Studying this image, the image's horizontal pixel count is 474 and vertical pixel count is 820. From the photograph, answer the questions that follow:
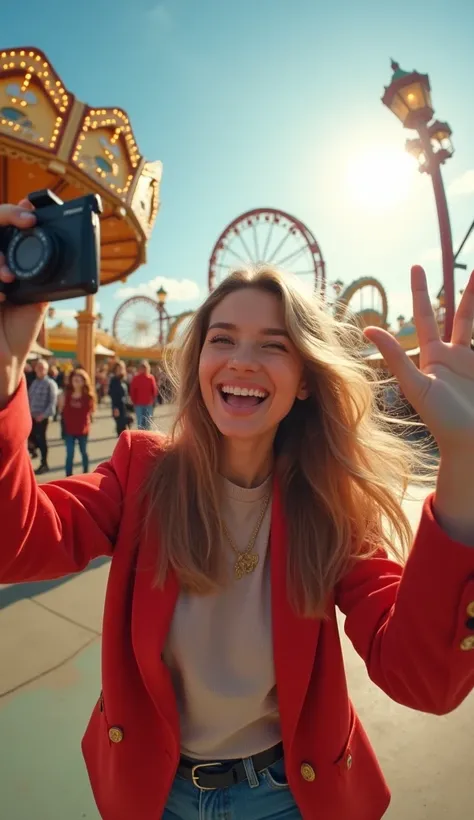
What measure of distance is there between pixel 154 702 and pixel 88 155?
6.65 meters

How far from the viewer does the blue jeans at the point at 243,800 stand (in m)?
1.02

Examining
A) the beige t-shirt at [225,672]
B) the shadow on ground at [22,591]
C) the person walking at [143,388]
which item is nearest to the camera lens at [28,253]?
the beige t-shirt at [225,672]

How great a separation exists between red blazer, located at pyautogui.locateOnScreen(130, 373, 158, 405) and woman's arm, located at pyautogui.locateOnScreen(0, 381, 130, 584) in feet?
23.0

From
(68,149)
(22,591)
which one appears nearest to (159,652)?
(22,591)

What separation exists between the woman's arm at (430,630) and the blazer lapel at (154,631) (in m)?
0.45

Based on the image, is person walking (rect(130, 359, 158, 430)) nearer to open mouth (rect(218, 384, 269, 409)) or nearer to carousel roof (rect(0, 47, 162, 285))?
carousel roof (rect(0, 47, 162, 285))

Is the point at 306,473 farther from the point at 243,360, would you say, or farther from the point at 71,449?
the point at 71,449

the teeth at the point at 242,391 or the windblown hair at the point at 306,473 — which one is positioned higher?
the teeth at the point at 242,391

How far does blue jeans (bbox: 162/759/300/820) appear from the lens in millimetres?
1016

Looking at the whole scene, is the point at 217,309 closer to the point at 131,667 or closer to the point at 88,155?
the point at 131,667

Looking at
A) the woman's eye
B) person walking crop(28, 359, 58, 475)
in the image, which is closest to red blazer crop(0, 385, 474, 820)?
the woman's eye

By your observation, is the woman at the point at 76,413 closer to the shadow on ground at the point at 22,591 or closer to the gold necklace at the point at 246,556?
the shadow on ground at the point at 22,591

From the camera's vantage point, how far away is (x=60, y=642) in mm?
2316

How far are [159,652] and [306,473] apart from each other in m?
0.58
